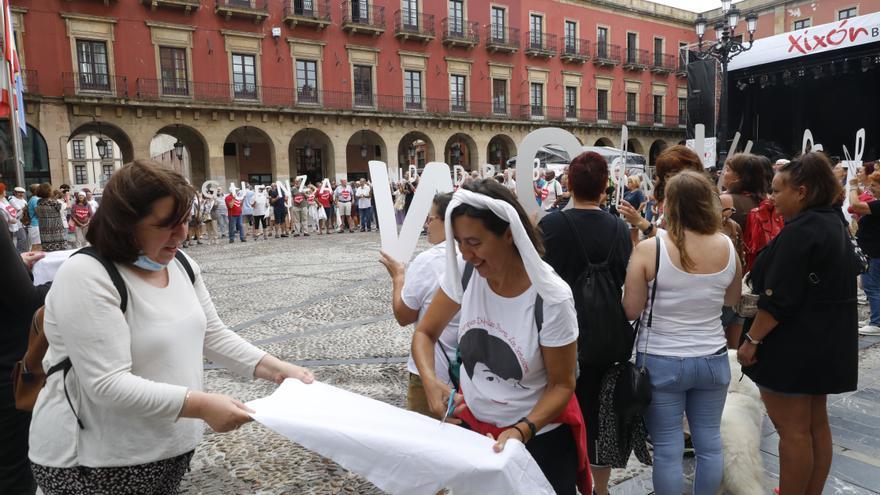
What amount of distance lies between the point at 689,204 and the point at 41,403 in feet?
7.15

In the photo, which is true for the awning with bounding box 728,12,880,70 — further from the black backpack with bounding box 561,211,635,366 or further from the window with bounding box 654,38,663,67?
the window with bounding box 654,38,663,67

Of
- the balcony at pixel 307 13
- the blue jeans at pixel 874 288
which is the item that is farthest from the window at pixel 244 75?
the blue jeans at pixel 874 288

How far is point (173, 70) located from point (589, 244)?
24039 mm

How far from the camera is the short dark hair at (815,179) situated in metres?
2.20

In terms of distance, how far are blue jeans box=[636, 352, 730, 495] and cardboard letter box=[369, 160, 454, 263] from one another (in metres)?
1.15

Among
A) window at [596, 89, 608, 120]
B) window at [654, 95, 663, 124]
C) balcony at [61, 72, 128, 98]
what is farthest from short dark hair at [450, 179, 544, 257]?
window at [654, 95, 663, 124]

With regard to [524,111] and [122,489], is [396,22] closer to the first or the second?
[524,111]

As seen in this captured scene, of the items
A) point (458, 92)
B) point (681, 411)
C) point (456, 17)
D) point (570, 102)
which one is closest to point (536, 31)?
point (570, 102)

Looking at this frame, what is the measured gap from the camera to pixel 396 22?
2694 cm

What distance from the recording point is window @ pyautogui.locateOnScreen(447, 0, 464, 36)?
28.6 m

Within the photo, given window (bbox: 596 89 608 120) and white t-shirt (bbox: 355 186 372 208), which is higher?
window (bbox: 596 89 608 120)

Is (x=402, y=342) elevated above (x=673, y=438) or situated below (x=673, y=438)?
below

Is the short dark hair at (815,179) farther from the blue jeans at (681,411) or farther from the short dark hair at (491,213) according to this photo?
the short dark hair at (491,213)

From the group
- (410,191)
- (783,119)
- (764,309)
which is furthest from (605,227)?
(783,119)
